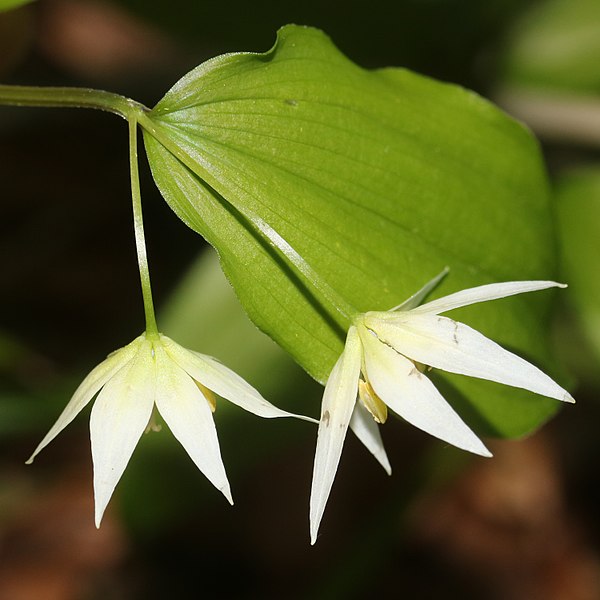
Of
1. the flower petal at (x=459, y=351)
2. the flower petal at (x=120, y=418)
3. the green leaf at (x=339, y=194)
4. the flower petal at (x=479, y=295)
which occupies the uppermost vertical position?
the green leaf at (x=339, y=194)

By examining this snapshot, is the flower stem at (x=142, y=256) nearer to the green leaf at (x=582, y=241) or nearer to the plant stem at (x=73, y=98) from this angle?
the plant stem at (x=73, y=98)

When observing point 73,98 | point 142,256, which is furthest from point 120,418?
point 73,98

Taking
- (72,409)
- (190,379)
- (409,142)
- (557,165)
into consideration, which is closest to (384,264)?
(409,142)

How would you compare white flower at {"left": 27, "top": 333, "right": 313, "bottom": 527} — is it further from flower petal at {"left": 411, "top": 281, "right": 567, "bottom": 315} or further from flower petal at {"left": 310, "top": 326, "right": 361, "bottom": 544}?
flower petal at {"left": 411, "top": 281, "right": 567, "bottom": 315}

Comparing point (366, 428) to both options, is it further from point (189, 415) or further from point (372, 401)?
point (189, 415)

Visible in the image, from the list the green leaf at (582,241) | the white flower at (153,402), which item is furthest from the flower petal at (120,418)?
the green leaf at (582,241)
